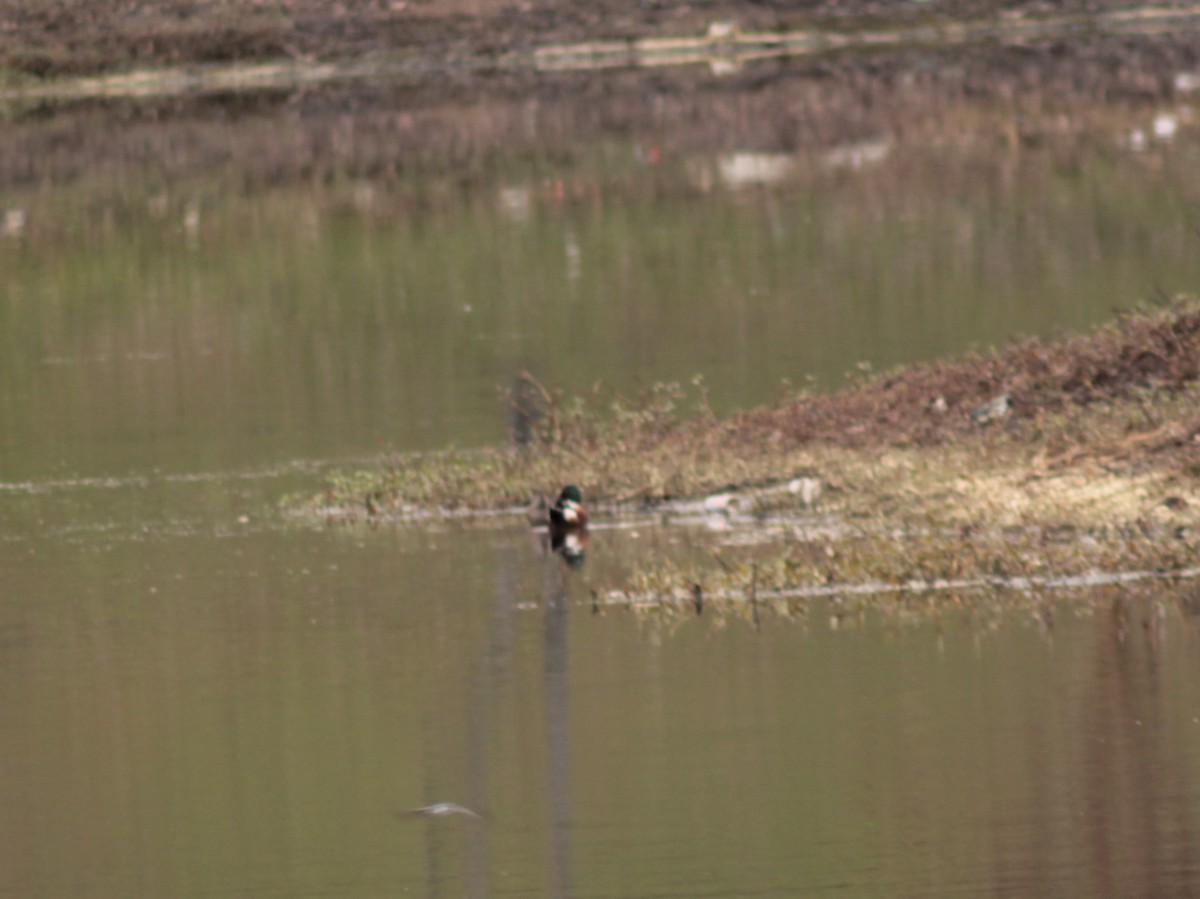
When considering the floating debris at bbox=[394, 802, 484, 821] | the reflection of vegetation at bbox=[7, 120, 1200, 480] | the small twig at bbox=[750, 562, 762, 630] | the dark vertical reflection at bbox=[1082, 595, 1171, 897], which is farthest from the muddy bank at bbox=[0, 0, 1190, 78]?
the floating debris at bbox=[394, 802, 484, 821]

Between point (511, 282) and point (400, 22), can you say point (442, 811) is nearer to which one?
point (511, 282)

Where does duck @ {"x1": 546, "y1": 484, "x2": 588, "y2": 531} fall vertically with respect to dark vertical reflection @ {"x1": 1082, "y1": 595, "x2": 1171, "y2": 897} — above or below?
above

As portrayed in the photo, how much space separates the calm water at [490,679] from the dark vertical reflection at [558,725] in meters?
0.02

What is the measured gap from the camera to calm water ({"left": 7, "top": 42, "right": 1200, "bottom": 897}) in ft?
30.8

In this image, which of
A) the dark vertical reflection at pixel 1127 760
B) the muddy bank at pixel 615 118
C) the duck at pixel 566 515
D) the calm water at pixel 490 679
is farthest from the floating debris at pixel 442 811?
the muddy bank at pixel 615 118

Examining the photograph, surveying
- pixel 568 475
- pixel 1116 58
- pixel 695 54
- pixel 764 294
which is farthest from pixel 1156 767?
pixel 695 54

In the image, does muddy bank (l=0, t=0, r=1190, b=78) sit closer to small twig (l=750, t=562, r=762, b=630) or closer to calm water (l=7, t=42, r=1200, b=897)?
calm water (l=7, t=42, r=1200, b=897)

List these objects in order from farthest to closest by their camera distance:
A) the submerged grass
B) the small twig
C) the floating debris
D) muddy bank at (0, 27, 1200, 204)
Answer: muddy bank at (0, 27, 1200, 204), the submerged grass, the small twig, the floating debris

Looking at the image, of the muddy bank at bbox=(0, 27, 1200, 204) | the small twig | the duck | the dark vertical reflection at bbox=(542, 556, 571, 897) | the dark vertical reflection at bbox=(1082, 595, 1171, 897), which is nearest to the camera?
the dark vertical reflection at bbox=(1082, 595, 1171, 897)

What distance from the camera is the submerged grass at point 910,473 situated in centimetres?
1369

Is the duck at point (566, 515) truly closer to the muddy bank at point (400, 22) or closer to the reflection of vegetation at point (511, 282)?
the reflection of vegetation at point (511, 282)

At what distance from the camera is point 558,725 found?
36.7 ft

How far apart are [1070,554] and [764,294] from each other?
60.0ft

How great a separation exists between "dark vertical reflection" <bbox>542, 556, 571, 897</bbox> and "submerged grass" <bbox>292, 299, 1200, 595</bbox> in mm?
371
